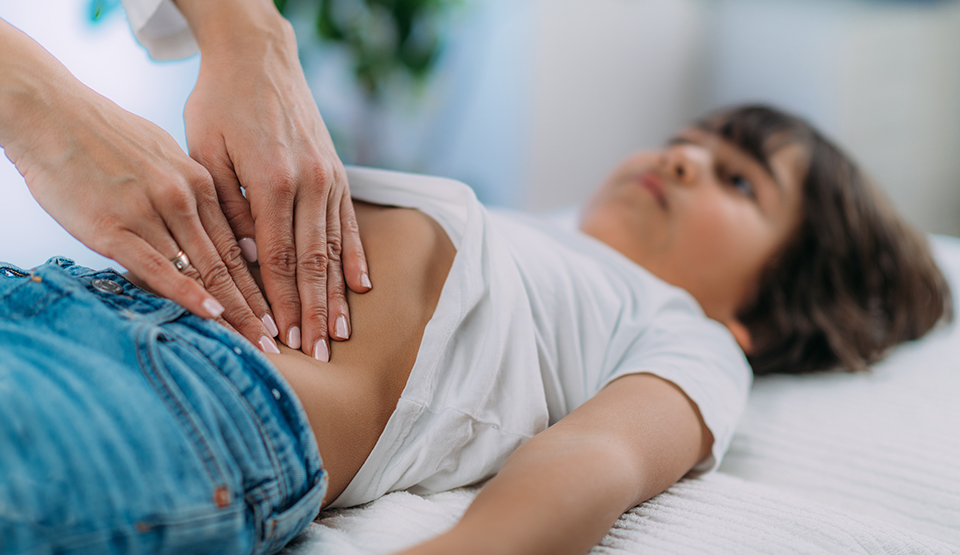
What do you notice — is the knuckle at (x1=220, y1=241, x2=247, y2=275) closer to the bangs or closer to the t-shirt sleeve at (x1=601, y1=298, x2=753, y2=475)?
the t-shirt sleeve at (x1=601, y1=298, x2=753, y2=475)

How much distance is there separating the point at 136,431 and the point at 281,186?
31 cm

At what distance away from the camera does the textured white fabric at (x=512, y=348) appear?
0.62 m

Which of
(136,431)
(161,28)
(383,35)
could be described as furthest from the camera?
(383,35)

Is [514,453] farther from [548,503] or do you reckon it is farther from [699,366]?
[699,366]

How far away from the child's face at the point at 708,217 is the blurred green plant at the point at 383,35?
1.21m

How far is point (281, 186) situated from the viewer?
2.14ft

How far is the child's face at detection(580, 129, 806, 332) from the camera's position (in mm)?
1105

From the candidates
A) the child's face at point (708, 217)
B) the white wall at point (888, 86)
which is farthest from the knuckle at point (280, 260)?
the white wall at point (888, 86)

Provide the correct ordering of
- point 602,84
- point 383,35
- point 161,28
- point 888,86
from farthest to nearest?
point 602,84 → point 888,86 → point 383,35 → point 161,28

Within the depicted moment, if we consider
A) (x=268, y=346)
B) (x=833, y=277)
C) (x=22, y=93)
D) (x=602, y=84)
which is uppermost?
(x=22, y=93)

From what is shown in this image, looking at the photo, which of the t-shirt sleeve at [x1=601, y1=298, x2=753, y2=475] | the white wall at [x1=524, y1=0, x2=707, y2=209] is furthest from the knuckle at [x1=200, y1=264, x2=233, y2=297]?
the white wall at [x1=524, y1=0, x2=707, y2=209]

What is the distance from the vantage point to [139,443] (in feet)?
1.37

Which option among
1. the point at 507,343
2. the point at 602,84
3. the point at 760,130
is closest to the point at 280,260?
the point at 507,343

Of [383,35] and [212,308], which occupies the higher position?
[383,35]
